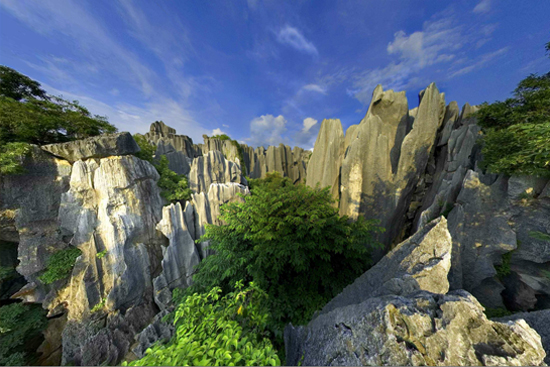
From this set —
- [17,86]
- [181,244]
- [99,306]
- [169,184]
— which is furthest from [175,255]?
[17,86]

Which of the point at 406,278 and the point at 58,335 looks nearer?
the point at 406,278

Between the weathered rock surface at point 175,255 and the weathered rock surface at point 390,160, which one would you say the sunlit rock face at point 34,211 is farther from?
the weathered rock surface at point 390,160

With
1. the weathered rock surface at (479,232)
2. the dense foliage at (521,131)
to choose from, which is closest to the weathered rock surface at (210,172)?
the weathered rock surface at (479,232)

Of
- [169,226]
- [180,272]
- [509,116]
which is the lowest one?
[180,272]

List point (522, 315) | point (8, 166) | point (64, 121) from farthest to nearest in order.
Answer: point (64, 121)
point (8, 166)
point (522, 315)

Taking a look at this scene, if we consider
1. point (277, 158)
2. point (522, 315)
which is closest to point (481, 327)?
point (522, 315)

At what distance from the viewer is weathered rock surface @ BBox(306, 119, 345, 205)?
10195 millimetres

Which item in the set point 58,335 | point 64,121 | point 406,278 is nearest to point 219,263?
point 406,278

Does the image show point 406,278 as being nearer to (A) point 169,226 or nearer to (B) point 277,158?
(A) point 169,226

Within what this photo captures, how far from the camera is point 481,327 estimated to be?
197 centimetres

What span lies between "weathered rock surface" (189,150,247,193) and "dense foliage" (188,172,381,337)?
8.49m

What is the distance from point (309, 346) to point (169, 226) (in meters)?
10.5

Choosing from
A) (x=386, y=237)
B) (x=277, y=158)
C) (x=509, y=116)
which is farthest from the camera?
(x=277, y=158)

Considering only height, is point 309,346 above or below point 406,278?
below
